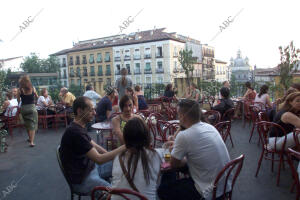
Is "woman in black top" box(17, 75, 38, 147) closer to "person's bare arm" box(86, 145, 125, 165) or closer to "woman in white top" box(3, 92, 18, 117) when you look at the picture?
"woman in white top" box(3, 92, 18, 117)

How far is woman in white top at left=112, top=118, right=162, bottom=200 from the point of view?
166 cm

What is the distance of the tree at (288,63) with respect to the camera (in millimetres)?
7104

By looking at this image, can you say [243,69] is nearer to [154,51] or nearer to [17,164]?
[154,51]

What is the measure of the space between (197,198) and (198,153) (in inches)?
15.3

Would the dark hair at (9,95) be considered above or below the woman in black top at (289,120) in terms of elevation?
above

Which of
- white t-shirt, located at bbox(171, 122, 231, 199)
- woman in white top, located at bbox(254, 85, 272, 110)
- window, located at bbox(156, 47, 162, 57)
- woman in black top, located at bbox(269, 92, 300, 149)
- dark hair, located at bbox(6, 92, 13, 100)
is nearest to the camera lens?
white t-shirt, located at bbox(171, 122, 231, 199)

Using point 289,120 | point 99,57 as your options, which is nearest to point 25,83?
point 289,120

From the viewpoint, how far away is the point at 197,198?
1955 mm

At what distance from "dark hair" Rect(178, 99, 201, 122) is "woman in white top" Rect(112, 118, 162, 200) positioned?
20.1 inches

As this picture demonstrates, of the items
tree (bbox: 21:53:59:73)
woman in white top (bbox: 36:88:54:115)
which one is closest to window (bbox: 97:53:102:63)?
tree (bbox: 21:53:59:73)

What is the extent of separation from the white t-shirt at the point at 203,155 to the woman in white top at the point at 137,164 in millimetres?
275

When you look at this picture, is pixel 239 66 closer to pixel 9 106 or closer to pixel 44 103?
pixel 44 103

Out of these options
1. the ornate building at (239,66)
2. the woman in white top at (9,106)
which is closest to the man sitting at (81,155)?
the woman in white top at (9,106)

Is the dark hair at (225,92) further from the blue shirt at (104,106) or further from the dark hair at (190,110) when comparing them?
the dark hair at (190,110)
